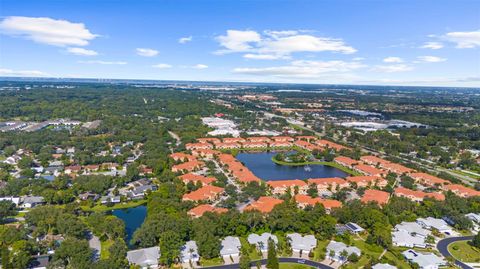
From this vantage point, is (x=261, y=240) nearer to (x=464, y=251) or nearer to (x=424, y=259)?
(x=424, y=259)

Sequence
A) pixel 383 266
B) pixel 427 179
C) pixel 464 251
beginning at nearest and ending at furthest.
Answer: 1. pixel 383 266
2. pixel 464 251
3. pixel 427 179

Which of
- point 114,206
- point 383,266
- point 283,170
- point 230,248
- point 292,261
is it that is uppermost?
point 383,266

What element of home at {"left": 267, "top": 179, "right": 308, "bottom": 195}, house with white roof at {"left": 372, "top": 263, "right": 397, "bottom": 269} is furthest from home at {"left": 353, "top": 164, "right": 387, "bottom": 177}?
house with white roof at {"left": 372, "top": 263, "right": 397, "bottom": 269}

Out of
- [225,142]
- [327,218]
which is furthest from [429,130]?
[327,218]

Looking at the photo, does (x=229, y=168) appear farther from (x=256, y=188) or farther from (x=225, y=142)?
(x=225, y=142)

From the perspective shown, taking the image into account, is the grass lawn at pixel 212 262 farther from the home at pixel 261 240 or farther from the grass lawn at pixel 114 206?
the grass lawn at pixel 114 206

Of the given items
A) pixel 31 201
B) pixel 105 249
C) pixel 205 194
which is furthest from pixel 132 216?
pixel 31 201
